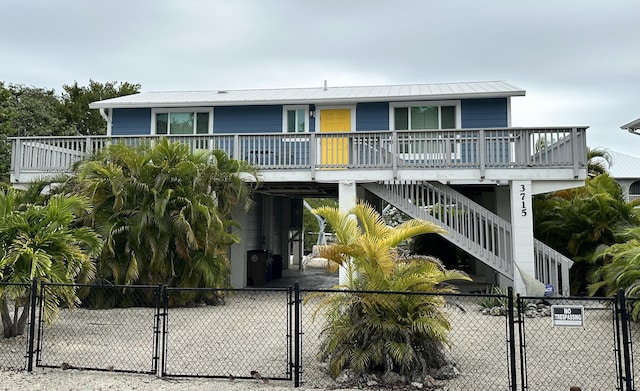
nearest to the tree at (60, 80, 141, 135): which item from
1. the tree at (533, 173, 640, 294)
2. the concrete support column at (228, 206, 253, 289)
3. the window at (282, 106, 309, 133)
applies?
the window at (282, 106, 309, 133)

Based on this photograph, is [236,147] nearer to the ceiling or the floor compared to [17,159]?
nearer to the ceiling

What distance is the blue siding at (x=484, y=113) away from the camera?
589 inches

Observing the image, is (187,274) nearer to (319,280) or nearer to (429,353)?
(429,353)

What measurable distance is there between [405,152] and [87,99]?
24823 millimetres

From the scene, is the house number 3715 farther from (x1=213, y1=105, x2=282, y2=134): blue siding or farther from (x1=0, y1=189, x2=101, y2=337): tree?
(x1=0, y1=189, x2=101, y2=337): tree

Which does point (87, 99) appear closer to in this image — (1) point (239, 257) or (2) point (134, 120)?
(2) point (134, 120)

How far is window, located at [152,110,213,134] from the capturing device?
1653 centimetres

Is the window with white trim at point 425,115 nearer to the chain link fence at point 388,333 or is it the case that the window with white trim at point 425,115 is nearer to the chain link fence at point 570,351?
the chain link fence at point 570,351

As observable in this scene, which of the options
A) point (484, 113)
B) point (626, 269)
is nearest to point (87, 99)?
point (484, 113)

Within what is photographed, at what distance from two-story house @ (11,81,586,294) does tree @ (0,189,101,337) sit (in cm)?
538

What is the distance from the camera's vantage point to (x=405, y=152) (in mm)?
12102

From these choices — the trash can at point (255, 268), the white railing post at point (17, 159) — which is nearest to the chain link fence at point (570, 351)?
the trash can at point (255, 268)

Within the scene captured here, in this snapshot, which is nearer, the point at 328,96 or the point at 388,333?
the point at 388,333

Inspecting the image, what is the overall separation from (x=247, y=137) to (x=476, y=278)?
10525 mm
